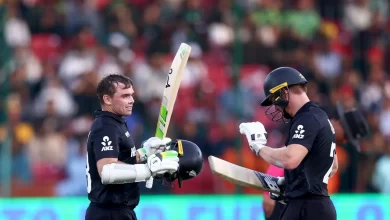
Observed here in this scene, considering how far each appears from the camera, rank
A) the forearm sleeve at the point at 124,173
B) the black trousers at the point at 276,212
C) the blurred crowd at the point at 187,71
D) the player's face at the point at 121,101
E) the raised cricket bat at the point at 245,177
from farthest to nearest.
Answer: the blurred crowd at the point at 187,71, the black trousers at the point at 276,212, the raised cricket bat at the point at 245,177, the player's face at the point at 121,101, the forearm sleeve at the point at 124,173

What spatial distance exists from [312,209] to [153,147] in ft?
4.69

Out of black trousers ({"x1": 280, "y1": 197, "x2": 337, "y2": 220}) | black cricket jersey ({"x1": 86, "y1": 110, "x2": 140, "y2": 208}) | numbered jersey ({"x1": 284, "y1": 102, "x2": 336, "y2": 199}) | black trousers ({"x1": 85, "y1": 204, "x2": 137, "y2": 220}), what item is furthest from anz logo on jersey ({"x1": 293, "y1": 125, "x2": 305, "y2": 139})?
black trousers ({"x1": 85, "y1": 204, "x2": 137, "y2": 220})

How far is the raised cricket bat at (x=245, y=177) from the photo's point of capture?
713 cm

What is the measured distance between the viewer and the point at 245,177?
728 centimetres

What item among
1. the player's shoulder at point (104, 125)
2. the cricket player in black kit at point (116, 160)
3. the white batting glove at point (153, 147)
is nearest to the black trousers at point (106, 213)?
the cricket player in black kit at point (116, 160)

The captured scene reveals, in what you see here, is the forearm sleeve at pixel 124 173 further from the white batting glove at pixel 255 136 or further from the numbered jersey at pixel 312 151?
the numbered jersey at pixel 312 151

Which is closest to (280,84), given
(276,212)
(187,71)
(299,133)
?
(299,133)

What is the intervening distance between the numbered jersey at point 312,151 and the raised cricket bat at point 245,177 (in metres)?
0.44

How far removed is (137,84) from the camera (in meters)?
12.8

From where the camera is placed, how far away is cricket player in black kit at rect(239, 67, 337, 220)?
6621mm

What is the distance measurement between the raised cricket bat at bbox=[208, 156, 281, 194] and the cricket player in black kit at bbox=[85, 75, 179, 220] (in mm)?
506

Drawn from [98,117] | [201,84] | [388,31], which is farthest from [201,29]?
[98,117]

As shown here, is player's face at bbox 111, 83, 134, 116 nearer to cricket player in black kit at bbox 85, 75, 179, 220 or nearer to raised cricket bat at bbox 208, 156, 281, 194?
cricket player in black kit at bbox 85, 75, 179, 220

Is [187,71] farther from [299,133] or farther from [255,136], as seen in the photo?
[299,133]
